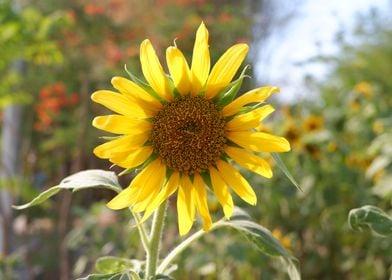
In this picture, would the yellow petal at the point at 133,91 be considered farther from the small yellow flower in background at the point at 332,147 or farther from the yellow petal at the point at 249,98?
the small yellow flower in background at the point at 332,147

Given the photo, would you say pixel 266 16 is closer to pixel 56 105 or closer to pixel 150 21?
pixel 150 21

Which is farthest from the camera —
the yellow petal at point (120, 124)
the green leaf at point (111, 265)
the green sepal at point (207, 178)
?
the green leaf at point (111, 265)

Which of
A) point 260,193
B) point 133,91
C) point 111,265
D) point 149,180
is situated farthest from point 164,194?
point 260,193

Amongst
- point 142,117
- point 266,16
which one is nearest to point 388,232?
point 142,117

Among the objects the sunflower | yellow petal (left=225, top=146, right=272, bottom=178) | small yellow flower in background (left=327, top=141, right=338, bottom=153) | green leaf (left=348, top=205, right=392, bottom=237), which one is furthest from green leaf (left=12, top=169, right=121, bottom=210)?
small yellow flower in background (left=327, top=141, right=338, bottom=153)

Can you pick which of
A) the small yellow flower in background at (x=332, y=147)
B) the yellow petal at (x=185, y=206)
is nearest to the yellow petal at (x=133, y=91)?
the yellow petal at (x=185, y=206)

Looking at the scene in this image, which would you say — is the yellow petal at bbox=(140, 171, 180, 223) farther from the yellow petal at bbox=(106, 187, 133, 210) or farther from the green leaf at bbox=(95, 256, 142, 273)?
the green leaf at bbox=(95, 256, 142, 273)
